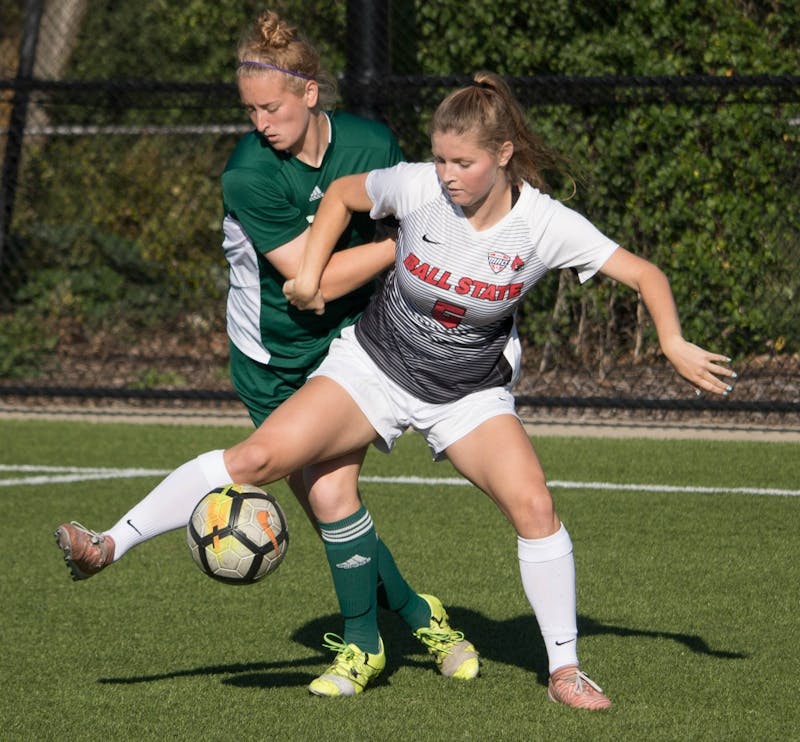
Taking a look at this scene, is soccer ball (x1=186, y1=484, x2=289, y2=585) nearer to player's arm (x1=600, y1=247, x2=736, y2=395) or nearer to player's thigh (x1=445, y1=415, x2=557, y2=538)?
player's thigh (x1=445, y1=415, x2=557, y2=538)

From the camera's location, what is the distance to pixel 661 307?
3.95 meters

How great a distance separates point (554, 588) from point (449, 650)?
548mm

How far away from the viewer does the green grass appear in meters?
4.01

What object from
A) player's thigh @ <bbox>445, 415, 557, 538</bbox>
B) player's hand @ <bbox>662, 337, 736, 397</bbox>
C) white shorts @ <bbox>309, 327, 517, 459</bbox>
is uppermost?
player's hand @ <bbox>662, 337, 736, 397</bbox>

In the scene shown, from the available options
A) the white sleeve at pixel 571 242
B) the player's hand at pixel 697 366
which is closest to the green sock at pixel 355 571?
the white sleeve at pixel 571 242

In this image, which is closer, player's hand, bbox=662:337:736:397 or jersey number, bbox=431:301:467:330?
player's hand, bbox=662:337:736:397

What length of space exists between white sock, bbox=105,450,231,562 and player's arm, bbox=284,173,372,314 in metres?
0.54

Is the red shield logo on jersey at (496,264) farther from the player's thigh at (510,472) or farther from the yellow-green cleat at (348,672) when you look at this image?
the yellow-green cleat at (348,672)

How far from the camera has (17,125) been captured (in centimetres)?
1012

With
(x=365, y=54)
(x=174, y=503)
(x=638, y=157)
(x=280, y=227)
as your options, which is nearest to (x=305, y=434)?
(x=174, y=503)

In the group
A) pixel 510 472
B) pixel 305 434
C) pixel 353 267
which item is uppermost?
pixel 353 267

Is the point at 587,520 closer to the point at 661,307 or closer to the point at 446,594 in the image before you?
the point at 446,594

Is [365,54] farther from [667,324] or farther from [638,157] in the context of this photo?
[667,324]

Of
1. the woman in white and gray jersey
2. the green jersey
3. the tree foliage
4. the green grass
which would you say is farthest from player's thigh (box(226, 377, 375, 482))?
the tree foliage
